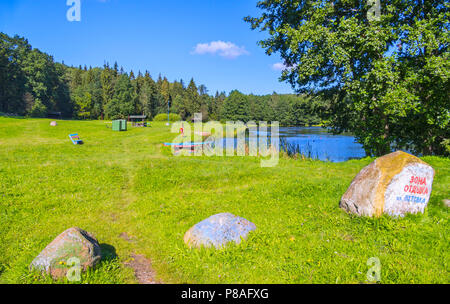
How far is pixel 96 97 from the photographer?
96000 millimetres

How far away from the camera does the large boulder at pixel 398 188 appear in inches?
269

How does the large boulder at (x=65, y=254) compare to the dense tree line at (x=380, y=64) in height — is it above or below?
below

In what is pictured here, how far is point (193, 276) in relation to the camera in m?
5.12

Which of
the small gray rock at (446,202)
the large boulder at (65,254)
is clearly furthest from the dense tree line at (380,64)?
the large boulder at (65,254)

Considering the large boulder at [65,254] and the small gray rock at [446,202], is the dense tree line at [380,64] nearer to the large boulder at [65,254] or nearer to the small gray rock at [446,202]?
the small gray rock at [446,202]

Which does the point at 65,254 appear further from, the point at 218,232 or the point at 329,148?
the point at 329,148

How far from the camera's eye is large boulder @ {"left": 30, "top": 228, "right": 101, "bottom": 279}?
4.78m

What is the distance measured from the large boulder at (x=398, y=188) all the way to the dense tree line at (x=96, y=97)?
139ft

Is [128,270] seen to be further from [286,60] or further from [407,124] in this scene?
[286,60]

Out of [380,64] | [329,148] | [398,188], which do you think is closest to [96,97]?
[329,148]

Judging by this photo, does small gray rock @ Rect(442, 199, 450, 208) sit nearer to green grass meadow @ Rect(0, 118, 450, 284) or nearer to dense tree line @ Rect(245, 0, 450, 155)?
green grass meadow @ Rect(0, 118, 450, 284)

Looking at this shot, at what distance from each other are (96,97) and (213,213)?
102423 mm
